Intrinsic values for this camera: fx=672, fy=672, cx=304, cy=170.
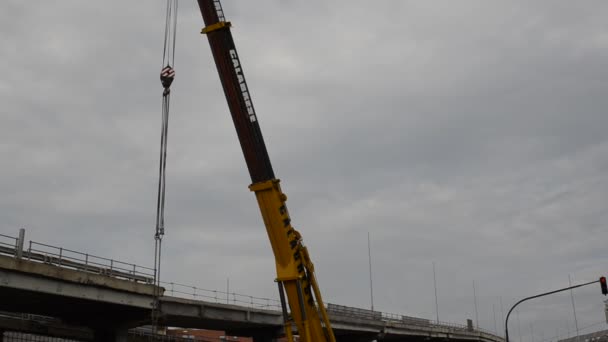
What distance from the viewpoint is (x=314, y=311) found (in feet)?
98.8

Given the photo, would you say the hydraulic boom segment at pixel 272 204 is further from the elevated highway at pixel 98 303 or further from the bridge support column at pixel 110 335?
the bridge support column at pixel 110 335

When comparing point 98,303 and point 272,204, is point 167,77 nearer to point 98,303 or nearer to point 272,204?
point 272,204

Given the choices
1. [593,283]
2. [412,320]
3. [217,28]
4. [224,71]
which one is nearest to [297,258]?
[224,71]

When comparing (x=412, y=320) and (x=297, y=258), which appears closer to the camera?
(x=297, y=258)

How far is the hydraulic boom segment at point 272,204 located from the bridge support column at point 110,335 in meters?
19.2

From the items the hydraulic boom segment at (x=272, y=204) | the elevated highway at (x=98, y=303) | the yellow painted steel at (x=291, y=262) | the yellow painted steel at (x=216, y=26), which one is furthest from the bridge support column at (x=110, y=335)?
the yellow painted steel at (x=216, y=26)

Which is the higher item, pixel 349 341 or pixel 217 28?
pixel 217 28

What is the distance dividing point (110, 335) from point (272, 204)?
21269 millimetres

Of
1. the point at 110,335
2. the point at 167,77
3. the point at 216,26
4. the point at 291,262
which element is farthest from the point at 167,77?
the point at 110,335

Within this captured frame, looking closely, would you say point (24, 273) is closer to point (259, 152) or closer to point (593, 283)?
point (259, 152)

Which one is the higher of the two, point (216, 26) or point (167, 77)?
point (216, 26)

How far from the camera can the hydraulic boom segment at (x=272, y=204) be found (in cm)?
2959

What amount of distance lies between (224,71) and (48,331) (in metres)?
30.3

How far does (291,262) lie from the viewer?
97.0 ft
